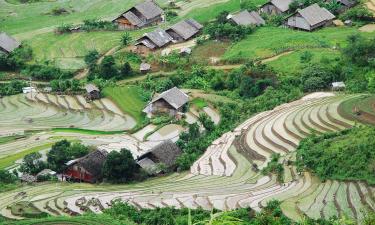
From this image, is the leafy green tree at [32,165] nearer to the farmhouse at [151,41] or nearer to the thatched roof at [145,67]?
the thatched roof at [145,67]

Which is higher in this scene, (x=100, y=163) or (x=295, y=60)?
(x=295, y=60)

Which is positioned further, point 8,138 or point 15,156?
point 8,138

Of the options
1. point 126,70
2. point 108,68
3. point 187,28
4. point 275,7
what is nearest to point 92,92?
point 108,68

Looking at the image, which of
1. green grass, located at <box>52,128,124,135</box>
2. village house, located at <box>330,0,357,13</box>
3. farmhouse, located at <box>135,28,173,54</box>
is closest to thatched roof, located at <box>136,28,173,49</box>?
farmhouse, located at <box>135,28,173,54</box>

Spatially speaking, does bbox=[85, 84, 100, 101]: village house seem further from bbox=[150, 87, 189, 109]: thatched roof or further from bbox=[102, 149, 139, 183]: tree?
bbox=[102, 149, 139, 183]: tree

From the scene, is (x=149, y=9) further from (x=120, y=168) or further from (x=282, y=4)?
(x=120, y=168)

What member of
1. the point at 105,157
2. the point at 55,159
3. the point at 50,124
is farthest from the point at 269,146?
the point at 50,124

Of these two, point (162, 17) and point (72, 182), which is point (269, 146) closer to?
point (72, 182)
